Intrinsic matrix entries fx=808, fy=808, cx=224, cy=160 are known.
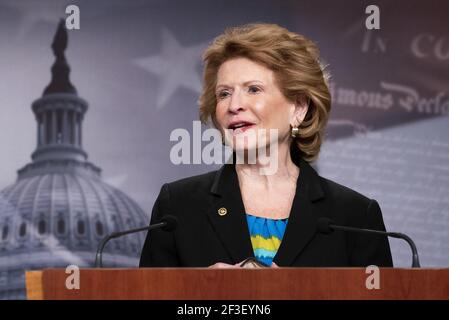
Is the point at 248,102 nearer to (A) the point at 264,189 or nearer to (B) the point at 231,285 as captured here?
(A) the point at 264,189

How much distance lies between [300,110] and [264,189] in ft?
0.86

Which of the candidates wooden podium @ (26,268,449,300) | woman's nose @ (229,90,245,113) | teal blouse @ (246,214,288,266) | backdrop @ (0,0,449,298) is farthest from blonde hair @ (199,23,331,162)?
backdrop @ (0,0,449,298)

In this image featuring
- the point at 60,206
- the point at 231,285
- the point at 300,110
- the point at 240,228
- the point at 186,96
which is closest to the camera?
the point at 231,285

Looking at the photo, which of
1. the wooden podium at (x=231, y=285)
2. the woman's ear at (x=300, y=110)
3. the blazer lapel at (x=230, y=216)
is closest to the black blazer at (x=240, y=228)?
the blazer lapel at (x=230, y=216)

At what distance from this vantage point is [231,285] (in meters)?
A: 1.40

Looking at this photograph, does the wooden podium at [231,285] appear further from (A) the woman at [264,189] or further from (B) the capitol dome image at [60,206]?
(B) the capitol dome image at [60,206]

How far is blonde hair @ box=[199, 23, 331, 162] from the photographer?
86.3 inches

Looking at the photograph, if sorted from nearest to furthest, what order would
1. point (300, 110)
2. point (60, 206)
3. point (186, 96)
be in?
point (300, 110) < point (60, 206) < point (186, 96)

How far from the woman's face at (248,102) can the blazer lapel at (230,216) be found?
0.40 feet

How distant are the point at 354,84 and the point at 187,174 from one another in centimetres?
88

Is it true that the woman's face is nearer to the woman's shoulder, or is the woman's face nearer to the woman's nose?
the woman's nose

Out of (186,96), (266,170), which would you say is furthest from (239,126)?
(186,96)
